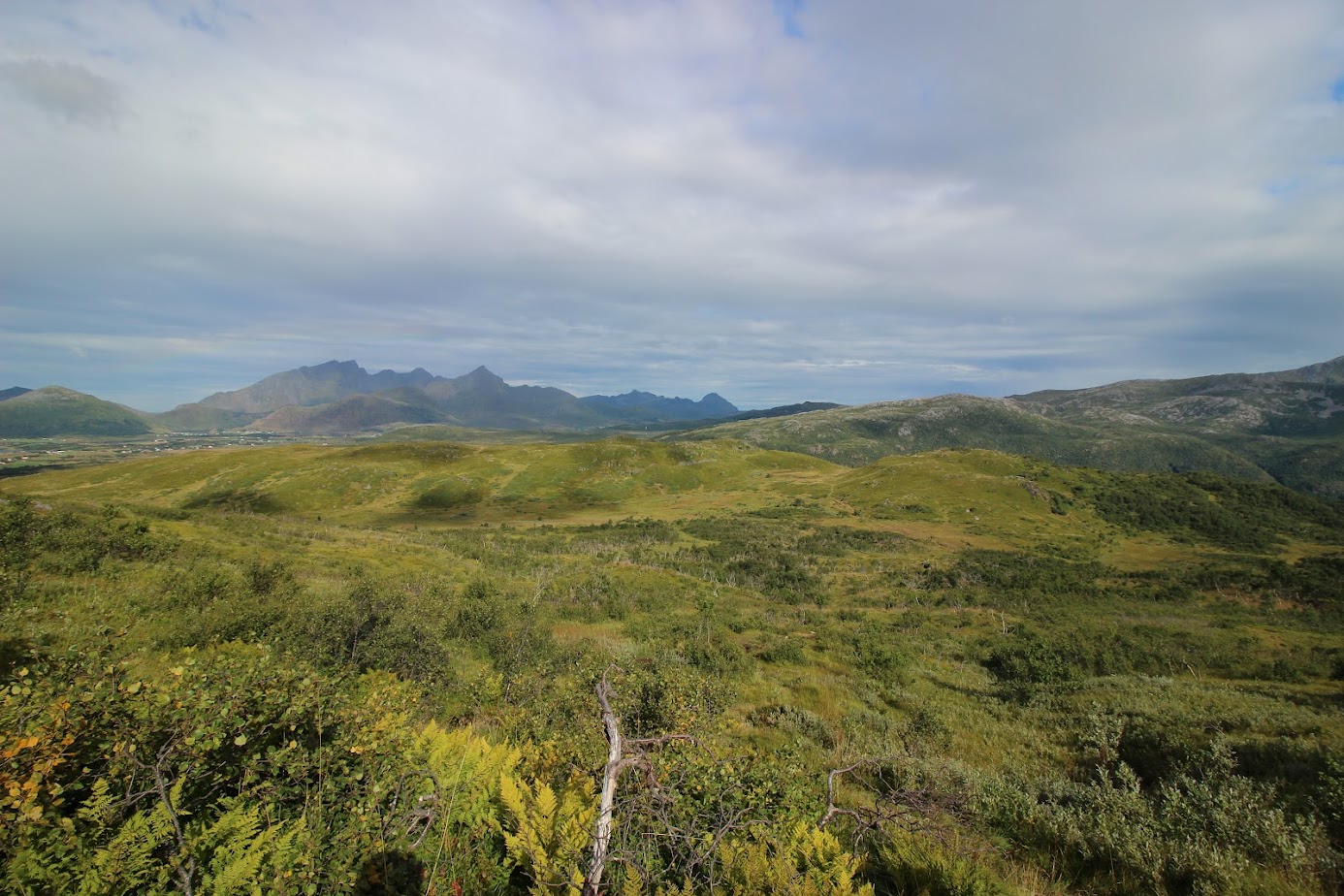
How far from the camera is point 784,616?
3042 cm

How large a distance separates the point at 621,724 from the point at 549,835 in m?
4.28

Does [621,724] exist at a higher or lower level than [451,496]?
higher

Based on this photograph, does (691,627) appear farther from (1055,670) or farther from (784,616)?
(1055,670)

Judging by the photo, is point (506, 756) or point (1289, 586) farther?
point (1289, 586)

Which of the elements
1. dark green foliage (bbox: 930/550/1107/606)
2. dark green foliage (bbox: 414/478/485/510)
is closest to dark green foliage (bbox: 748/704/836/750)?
dark green foliage (bbox: 930/550/1107/606)

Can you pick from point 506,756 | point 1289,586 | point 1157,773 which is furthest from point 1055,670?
point 1289,586

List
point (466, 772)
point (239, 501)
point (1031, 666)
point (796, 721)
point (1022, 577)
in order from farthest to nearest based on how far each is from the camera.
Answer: point (239, 501)
point (1022, 577)
point (1031, 666)
point (796, 721)
point (466, 772)

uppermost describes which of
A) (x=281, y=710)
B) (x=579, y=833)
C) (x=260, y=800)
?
(x=281, y=710)

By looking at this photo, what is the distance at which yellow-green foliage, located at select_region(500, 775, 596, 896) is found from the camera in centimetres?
430

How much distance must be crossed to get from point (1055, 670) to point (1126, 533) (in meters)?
73.5

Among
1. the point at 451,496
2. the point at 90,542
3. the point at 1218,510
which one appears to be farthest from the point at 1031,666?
the point at 1218,510

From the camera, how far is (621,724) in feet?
29.2

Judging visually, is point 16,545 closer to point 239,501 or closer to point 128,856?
point 128,856

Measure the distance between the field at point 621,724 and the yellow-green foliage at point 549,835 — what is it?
0.04 m
